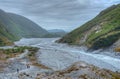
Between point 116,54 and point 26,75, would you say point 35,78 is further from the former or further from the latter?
point 116,54

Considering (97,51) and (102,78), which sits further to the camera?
(97,51)

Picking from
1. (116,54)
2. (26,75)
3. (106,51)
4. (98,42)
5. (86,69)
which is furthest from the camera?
(98,42)

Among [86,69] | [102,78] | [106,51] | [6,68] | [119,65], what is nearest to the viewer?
[102,78]

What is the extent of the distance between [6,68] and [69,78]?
4330cm

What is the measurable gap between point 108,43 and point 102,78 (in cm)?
12156

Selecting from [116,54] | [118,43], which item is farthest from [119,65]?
[118,43]

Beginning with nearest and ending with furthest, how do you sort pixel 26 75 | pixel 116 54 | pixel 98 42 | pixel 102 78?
pixel 102 78, pixel 26 75, pixel 116 54, pixel 98 42

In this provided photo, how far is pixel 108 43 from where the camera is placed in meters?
192

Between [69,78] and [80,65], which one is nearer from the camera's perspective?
[69,78]

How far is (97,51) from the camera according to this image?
623ft

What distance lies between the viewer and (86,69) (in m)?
77.9

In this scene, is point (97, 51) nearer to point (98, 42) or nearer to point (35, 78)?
point (98, 42)

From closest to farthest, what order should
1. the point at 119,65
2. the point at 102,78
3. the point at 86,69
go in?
the point at 102,78
the point at 86,69
the point at 119,65

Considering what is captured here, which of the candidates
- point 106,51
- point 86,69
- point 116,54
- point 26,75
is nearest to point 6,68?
point 26,75
